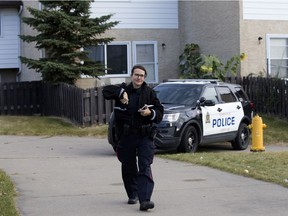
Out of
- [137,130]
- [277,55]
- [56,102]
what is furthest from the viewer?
[277,55]

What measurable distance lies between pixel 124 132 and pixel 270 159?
4896 mm

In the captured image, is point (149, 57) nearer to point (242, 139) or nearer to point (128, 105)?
point (242, 139)

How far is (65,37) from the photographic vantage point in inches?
830

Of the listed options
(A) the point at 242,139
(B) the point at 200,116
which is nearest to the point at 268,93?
(A) the point at 242,139

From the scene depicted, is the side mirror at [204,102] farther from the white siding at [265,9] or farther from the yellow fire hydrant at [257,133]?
the white siding at [265,9]

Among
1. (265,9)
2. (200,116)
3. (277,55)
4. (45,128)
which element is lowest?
(45,128)

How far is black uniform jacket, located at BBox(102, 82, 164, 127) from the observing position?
310 inches

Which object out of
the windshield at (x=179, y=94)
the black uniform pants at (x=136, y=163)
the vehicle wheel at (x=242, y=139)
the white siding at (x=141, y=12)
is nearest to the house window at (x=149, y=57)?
the white siding at (x=141, y=12)

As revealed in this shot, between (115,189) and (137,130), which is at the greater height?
(137,130)

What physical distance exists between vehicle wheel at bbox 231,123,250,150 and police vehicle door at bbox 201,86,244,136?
227 mm

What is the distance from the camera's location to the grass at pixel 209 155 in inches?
384

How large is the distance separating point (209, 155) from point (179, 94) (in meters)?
2.13

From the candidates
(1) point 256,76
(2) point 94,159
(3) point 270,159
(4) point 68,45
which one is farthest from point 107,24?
(3) point 270,159

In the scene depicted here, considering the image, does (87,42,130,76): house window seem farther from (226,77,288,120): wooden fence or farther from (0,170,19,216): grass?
(0,170,19,216): grass
